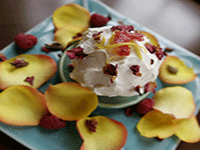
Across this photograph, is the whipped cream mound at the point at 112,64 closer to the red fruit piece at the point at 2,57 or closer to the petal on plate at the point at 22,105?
the petal on plate at the point at 22,105

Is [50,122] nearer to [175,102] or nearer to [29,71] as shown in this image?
[29,71]

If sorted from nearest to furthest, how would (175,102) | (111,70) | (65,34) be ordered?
(111,70) < (175,102) < (65,34)

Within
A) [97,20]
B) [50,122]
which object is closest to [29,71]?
[50,122]

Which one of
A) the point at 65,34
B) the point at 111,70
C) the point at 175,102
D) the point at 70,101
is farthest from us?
the point at 65,34

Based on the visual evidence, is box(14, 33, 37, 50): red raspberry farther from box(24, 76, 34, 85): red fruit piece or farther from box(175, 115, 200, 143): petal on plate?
box(175, 115, 200, 143): petal on plate

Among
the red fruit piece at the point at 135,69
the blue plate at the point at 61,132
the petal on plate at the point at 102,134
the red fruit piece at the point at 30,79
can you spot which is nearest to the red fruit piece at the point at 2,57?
the blue plate at the point at 61,132

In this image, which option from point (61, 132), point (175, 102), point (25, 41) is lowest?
point (61, 132)
